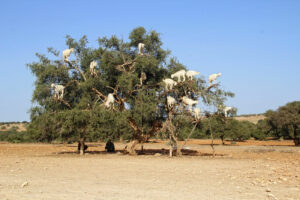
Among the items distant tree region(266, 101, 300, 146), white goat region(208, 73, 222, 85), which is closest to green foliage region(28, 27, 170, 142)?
white goat region(208, 73, 222, 85)

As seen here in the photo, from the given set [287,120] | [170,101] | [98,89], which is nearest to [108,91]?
[98,89]

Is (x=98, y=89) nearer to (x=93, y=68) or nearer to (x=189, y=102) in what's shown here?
(x=93, y=68)

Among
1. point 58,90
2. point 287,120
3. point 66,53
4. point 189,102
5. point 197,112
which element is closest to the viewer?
point 189,102

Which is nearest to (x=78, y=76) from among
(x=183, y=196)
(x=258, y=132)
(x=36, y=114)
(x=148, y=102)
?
(x=36, y=114)

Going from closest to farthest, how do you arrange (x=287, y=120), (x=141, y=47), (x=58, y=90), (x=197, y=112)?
(x=197, y=112)
(x=58, y=90)
(x=141, y=47)
(x=287, y=120)

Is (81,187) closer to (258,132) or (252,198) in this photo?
(252,198)

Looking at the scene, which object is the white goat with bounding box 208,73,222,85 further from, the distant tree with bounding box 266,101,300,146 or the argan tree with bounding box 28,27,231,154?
the distant tree with bounding box 266,101,300,146

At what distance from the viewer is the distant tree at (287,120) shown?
39.9 m

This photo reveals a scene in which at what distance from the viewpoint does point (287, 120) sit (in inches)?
1576

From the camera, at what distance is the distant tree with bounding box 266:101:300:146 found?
3991 cm

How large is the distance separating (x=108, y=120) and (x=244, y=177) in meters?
11.3

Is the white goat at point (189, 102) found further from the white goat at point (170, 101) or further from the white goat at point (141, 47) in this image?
the white goat at point (141, 47)

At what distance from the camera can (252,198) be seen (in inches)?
304

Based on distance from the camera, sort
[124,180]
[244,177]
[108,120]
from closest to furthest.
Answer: [124,180] → [244,177] → [108,120]
